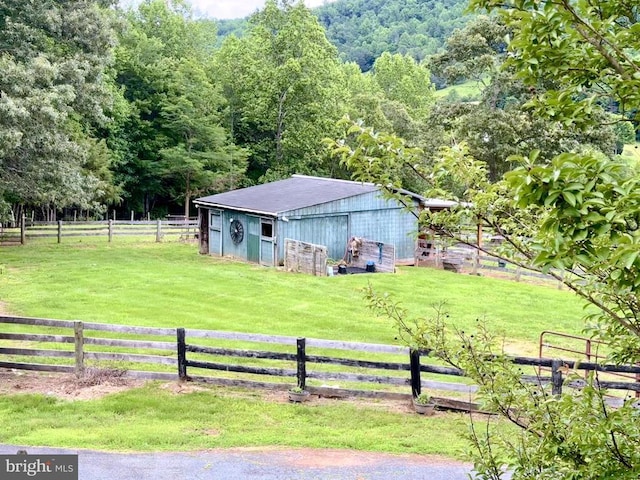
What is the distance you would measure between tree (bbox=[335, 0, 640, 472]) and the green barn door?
21758 millimetres

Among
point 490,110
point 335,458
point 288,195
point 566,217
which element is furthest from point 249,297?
point 490,110

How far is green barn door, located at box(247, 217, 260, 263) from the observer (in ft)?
86.7

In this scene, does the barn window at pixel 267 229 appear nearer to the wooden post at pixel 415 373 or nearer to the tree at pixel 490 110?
the tree at pixel 490 110

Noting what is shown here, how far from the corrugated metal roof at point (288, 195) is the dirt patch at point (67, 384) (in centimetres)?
1418

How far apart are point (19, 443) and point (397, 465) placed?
4.82m

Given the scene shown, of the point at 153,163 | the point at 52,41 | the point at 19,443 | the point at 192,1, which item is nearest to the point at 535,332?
the point at 19,443

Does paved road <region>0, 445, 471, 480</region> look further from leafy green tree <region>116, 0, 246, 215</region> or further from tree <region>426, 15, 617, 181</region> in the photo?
leafy green tree <region>116, 0, 246, 215</region>

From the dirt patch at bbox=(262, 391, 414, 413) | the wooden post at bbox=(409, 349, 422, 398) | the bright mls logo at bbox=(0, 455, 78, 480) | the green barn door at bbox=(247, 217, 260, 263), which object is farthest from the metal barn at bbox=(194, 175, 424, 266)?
the bright mls logo at bbox=(0, 455, 78, 480)

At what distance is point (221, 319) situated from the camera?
53.4 ft

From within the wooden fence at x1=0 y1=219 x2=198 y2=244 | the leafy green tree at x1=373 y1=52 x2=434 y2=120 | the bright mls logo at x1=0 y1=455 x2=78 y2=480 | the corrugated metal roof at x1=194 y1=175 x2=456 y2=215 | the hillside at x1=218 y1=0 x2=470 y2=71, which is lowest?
the bright mls logo at x1=0 y1=455 x2=78 y2=480

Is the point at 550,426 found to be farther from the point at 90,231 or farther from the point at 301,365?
the point at 90,231

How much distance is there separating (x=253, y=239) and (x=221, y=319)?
10704 millimetres

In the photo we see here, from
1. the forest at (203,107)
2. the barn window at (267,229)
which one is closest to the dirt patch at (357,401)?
the barn window at (267,229)

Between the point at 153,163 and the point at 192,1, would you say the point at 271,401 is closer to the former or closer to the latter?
the point at 153,163
